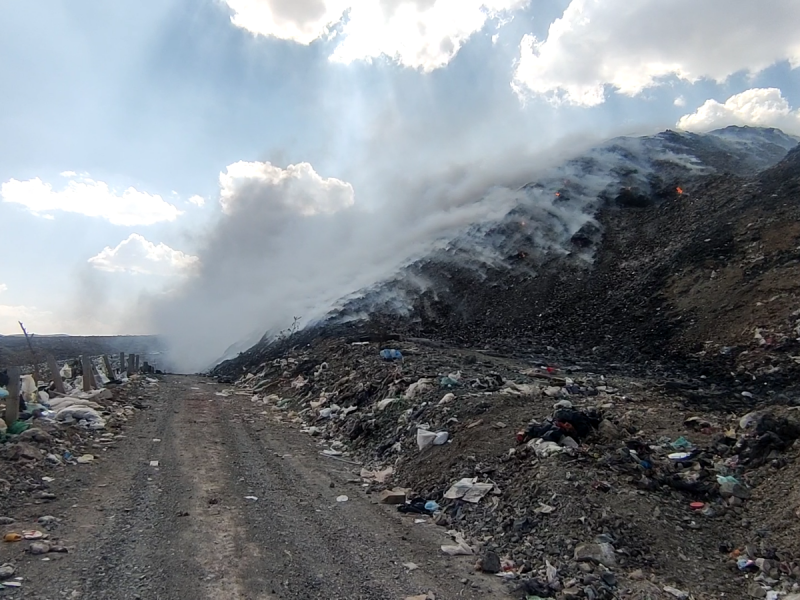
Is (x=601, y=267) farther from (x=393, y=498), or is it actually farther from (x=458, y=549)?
(x=458, y=549)

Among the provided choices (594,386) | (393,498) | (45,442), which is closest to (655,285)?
(594,386)

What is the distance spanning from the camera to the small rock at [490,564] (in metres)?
5.27

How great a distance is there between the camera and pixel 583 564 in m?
5.13

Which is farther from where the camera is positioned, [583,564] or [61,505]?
[61,505]

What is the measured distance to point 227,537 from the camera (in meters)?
5.68

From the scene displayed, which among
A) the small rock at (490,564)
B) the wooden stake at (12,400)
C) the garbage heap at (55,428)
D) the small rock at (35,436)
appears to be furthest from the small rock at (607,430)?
the wooden stake at (12,400)

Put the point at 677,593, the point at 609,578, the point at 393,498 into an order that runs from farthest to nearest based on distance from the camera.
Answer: the point at 393,498, the point at 609,578, the point at 677,593

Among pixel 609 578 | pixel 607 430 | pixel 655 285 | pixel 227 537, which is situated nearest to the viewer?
pixel 609 578

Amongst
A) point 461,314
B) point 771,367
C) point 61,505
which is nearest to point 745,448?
point 771,367

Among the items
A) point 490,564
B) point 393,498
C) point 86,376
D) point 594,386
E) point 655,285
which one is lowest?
point 490,564

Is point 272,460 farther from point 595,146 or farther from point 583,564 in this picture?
point 595,146

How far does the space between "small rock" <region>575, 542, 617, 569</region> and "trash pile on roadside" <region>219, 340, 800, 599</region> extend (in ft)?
0.04

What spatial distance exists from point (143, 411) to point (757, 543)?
530 inches

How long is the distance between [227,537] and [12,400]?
6389 millimetres
